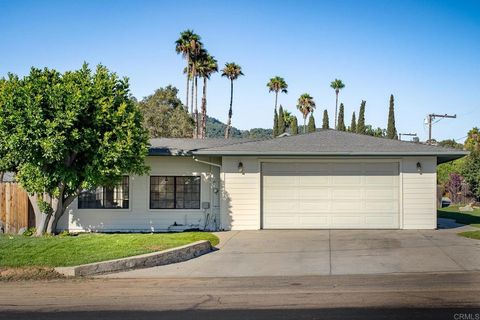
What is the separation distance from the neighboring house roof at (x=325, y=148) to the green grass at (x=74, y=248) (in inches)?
181

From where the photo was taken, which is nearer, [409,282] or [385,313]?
[385,313]

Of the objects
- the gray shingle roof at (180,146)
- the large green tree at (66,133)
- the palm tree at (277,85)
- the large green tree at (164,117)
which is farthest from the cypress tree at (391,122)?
the large green tree at (66,133)

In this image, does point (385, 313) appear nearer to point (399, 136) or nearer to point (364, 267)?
point (364, 267)

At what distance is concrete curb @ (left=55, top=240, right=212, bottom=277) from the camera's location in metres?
11.5

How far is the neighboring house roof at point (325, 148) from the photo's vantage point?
18.1 meters

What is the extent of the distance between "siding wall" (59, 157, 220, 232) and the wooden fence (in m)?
1.57

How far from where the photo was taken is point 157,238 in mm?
14570

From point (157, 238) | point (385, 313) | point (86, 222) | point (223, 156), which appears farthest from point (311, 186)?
point (385, 313)

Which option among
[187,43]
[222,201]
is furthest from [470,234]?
[187,43]

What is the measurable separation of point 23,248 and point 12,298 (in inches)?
157

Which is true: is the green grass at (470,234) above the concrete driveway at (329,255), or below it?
above

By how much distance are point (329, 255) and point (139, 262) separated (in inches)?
192

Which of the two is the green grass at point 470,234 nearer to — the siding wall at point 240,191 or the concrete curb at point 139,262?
the siding wall at point 240,191

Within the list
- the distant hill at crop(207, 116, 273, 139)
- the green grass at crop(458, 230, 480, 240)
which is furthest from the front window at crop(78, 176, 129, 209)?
the distant hill at crop(207, 116, 273, 139)
